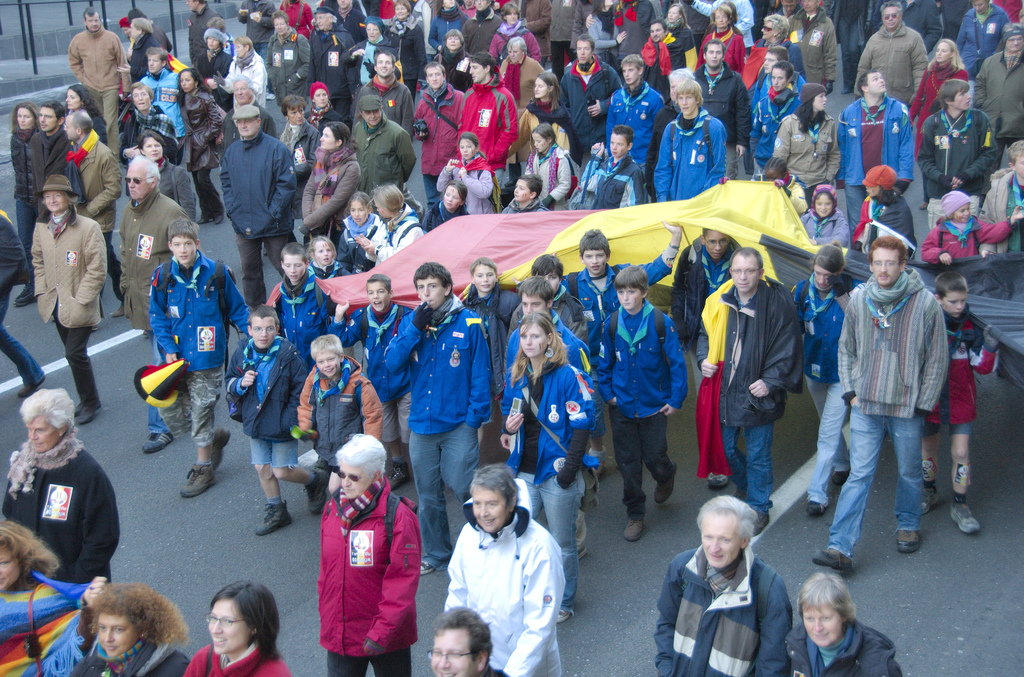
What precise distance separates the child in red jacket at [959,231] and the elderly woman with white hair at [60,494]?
18.2ft

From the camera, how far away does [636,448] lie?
245 inches


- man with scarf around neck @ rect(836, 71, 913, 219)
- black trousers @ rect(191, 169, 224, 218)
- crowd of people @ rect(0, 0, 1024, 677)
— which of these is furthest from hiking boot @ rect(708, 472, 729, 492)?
black trousers @ rect(191, 169, 224, 218)

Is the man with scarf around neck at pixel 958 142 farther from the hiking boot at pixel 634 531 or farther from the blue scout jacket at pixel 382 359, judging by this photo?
the blue scout jacket at pixel 382 359

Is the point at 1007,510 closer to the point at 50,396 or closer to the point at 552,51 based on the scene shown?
the point at 50,396

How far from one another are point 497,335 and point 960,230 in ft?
11.4

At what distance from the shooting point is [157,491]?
716cm

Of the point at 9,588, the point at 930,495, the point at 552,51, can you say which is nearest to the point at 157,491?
the point at 9,588

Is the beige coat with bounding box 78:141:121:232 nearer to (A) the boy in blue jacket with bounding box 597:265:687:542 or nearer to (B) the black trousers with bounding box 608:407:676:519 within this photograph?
(A) the boy in blue jacket with bounding box 597:265:687:542

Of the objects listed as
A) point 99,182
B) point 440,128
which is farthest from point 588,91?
point 99,182

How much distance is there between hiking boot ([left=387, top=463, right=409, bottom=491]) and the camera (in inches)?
273

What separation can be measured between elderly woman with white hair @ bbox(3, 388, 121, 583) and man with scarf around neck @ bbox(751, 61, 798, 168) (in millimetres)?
7003

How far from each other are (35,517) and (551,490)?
2621 mm

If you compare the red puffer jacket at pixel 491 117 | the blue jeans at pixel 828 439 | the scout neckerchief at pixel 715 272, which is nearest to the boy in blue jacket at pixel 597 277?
the scout neckerchief at pixel 715 272

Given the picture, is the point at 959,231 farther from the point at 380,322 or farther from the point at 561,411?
the point at 380,322
